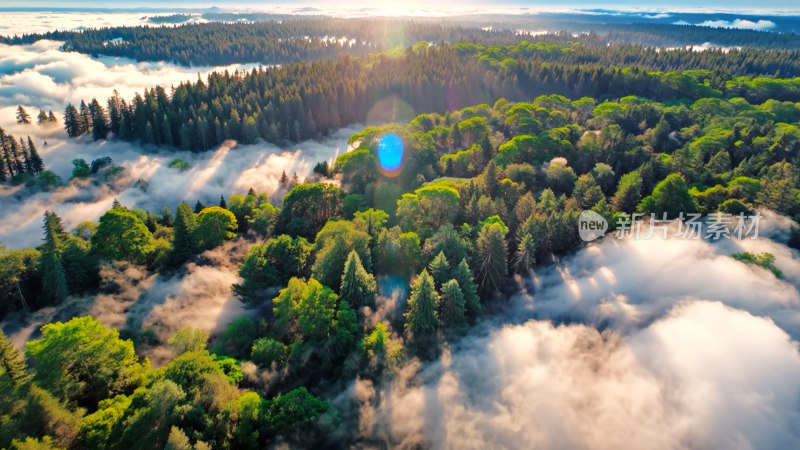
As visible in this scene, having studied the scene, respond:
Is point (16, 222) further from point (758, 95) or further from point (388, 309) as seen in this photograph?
point (758, 95)

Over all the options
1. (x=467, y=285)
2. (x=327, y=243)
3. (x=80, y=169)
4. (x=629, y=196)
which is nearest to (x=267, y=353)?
(x=327, y=243)

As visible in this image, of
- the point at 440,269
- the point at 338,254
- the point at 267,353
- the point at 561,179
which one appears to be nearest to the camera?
the point at 267,353

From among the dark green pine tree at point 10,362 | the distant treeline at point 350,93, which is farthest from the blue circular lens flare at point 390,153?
the dark green pine tree at point 10,362

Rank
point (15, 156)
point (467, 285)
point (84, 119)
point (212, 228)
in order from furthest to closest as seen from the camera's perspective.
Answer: point (84, 119), point (15, 156), point (212, 228), point (467, 285)

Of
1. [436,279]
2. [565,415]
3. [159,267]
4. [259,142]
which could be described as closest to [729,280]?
[565,415]

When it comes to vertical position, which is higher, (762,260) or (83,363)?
(83,363)

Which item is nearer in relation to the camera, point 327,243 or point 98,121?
point 327,243

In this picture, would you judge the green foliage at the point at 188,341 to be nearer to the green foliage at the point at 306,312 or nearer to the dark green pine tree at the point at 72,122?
the green foliage at the point at 306,312

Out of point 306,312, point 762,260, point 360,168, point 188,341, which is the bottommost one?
point 762,260

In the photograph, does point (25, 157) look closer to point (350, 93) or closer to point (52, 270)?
point (52, 270)
